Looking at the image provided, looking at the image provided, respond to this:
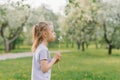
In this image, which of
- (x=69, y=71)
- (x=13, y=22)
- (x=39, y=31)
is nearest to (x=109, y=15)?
(x=13, y=22)

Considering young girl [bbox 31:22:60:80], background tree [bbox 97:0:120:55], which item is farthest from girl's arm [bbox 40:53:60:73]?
background tree [bbox 97:0:120:55]

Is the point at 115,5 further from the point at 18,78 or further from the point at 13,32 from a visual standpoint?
the point at 18,78

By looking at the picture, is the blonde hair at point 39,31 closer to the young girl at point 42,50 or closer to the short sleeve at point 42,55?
the young girl at point 42,50

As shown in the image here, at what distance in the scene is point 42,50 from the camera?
4.79 metres

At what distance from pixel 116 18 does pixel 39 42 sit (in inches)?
1625

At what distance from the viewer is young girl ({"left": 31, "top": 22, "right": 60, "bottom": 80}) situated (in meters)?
4.74

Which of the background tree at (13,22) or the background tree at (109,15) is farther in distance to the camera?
the background tree at (13,22)

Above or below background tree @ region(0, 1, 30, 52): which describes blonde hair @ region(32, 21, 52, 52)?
above

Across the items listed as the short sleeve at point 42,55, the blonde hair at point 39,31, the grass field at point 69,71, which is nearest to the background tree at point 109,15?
the grass field at point 69,71

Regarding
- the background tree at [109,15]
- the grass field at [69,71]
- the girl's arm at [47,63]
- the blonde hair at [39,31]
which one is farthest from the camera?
the background tree at [109,15]

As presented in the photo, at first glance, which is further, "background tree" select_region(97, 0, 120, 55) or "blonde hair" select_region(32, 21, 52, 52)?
"background tree" select_region(97, 0, 120, 55)

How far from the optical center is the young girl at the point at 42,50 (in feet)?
15.6

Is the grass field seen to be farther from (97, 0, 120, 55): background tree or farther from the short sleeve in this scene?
(97, 0, 120, 55): background tree

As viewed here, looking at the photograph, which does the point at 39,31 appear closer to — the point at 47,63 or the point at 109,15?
the point at 47,63
